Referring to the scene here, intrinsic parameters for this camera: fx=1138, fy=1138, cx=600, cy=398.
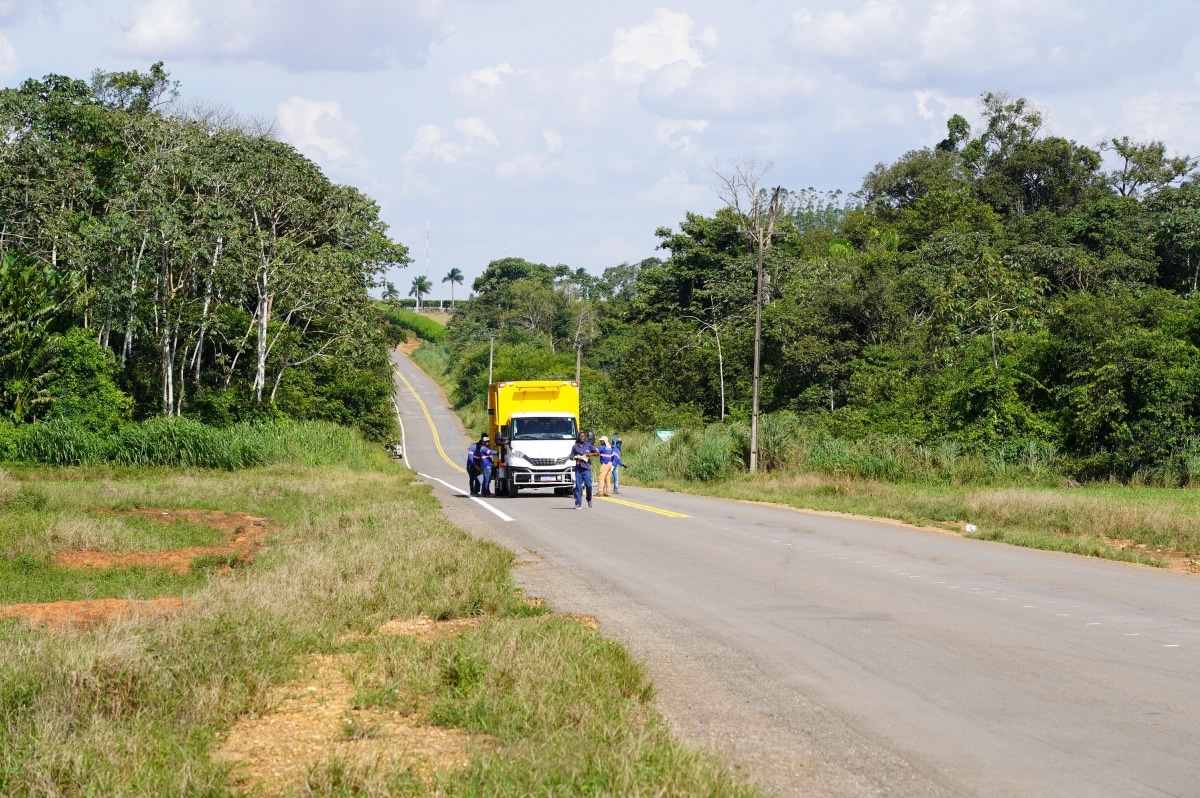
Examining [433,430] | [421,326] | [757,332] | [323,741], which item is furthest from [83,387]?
[421,326]

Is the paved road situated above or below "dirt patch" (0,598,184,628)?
above

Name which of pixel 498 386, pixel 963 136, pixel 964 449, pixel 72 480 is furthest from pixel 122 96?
pixel 963 136

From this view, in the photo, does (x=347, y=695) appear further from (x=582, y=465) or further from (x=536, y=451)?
(x=536, y=451)

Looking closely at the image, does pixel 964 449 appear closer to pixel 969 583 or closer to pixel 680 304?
pixel 969 583

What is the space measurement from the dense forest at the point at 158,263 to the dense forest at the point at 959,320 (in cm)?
2002

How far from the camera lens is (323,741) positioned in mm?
6621

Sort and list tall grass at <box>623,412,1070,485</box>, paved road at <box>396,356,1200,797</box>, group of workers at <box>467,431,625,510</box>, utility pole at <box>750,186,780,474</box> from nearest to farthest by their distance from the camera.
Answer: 1. paved road at <box>396,356,1200,797</box>
2. group of workers at <box>467,431,625,510</box>
3. tall grass at <box>623,412,1070,485</box>
4. utility pole at <box>750,186,780,474</box>

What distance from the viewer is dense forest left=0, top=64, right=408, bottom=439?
49438mm

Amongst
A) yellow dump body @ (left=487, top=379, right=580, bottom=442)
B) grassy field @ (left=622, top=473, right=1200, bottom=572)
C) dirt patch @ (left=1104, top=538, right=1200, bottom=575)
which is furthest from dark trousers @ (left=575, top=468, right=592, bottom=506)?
dirt patch @ (left=1104, top=538, right=1200, bottom=575)

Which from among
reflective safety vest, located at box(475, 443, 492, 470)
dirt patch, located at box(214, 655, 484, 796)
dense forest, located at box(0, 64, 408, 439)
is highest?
dense forest, located at box(0, 64, 408, 439)

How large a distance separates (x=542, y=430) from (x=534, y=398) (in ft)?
12.4

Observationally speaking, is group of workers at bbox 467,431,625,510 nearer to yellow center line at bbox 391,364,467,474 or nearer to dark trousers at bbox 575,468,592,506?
dark trousers at bbox 575,468,592,506

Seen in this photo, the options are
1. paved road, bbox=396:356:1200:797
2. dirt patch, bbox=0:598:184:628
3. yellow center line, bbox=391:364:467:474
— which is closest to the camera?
paved road, bbox=396:356:1200:797

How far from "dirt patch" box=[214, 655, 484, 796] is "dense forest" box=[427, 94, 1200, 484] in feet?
88.6
